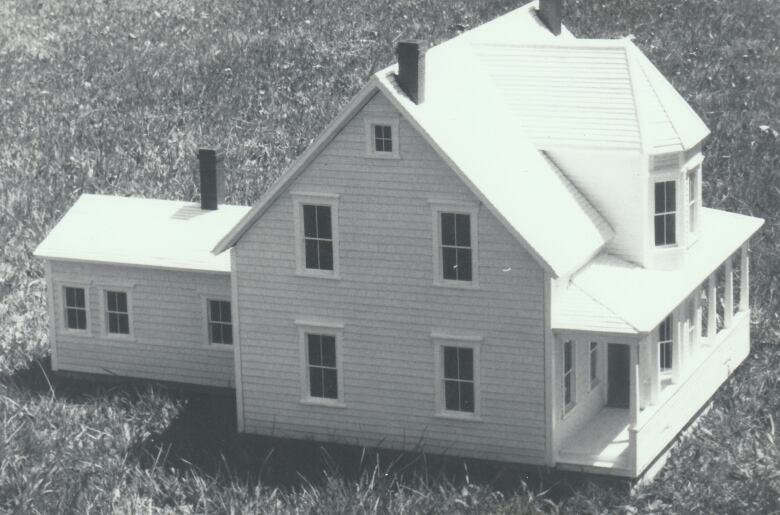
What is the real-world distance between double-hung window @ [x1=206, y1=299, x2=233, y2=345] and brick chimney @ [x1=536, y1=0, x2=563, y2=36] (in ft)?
29.3

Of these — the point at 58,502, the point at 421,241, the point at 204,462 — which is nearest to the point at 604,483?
the point at 421,241

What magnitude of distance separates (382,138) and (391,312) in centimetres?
269

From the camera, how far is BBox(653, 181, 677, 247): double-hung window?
2628cm

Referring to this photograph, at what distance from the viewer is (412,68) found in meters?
23.9

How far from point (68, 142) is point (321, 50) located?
9731 mm

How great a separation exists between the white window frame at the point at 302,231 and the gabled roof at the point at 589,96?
372cm

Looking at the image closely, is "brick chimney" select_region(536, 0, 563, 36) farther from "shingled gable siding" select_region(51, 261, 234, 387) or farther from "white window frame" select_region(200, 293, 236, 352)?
"white window frame" select_region(200, 293, 236, 352)

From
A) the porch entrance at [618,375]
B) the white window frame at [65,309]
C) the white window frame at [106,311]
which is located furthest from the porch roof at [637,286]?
the white window frame at [65,309]

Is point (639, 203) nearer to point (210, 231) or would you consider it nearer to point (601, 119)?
point (601, 119)

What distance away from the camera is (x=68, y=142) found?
→ 1750 inches

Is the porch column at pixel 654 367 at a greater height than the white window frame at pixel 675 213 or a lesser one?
lesser

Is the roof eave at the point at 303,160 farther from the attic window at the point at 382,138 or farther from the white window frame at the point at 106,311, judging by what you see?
the white window frame at the point at 106,311

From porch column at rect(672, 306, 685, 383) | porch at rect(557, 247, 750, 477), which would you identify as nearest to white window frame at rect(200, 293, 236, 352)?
porch at rect(557, 247, 750, 477)

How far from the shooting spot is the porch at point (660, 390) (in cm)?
2403
